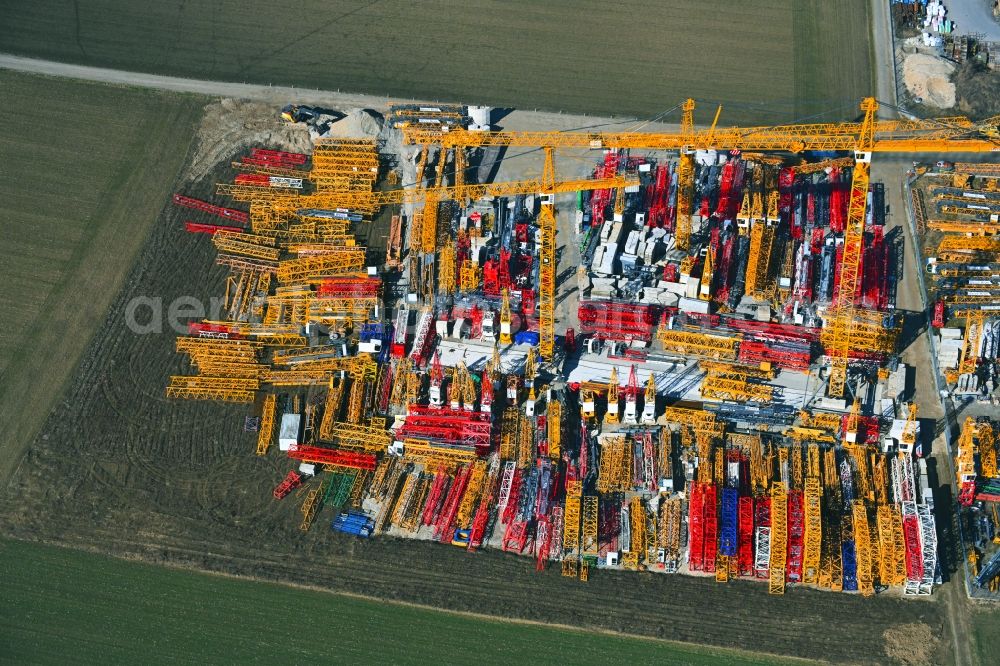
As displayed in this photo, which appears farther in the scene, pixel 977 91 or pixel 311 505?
pixel 977 91

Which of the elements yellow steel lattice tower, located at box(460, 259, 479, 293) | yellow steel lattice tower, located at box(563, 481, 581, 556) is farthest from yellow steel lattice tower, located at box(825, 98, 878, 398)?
yellow steel lattice tower, located at box(460, 259, 479, 293)

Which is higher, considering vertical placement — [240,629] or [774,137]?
[774,137]

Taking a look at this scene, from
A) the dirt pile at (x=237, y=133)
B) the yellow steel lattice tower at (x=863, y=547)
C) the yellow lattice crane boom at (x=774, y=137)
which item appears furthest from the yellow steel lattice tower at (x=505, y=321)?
the yellow steel lattice tower at (x=863, y=547)

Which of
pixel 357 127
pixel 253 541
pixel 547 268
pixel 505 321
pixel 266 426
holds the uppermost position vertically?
pixel 357 127

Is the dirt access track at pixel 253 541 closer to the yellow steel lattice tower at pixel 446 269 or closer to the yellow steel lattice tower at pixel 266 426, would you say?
the yellow steel lattice tower at pixel 266 426

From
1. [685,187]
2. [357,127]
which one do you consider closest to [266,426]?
[357,127]

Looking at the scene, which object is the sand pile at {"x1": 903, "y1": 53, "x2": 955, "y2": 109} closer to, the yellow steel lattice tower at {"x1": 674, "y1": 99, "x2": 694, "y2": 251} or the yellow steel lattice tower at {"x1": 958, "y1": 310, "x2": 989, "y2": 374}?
the yellow steel lattice tower at {"x1": 674, "y1": 99, "x2": 694, "y2": 251}

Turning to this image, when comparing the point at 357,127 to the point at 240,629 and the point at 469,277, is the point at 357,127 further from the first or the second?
the point at 240,629
